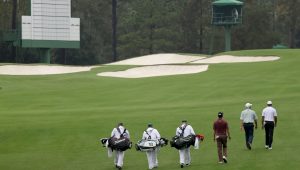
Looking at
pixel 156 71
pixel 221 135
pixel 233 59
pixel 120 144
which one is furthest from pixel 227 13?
pixel 120 144

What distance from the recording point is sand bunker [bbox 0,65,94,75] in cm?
6919

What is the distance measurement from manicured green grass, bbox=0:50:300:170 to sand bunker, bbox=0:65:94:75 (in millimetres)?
4053

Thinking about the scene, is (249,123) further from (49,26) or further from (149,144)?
(49,26)

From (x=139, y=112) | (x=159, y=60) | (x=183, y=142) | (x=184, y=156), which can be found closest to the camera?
(x=183, y=142)

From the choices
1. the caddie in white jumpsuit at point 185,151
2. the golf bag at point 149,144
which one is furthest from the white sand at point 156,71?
the golf bag at point 149,144

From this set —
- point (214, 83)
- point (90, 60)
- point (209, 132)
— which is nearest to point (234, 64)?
point (214, 83)

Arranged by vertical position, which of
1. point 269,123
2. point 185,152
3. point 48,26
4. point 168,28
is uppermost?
point 168,28

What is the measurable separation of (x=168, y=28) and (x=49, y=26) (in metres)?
41.8

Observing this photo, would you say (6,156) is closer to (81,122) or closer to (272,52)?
(81,122)

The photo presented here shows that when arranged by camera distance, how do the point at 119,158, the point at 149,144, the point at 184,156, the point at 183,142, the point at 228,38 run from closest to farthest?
the point at 183,142 → the point at 184,156 → the point at 149,144 → the point at 119,158 → the point at 228,38

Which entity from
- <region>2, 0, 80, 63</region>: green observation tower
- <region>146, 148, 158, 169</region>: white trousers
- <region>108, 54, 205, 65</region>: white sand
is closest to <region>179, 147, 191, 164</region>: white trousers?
<region>146, 148, 158, 169</region>: white trousers

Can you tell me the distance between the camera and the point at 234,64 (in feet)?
204

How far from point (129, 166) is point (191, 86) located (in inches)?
968

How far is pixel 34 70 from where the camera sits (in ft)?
229
